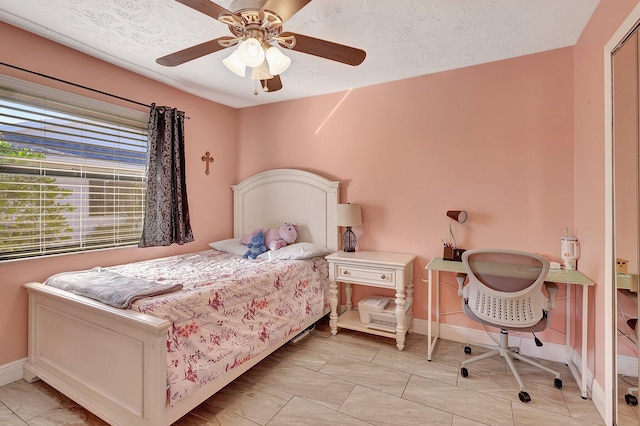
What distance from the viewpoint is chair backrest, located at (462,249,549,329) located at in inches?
73.4

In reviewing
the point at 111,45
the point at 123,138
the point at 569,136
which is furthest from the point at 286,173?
the point at 569,136

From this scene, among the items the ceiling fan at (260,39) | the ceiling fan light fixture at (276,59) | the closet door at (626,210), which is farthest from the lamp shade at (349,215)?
the closet door at (626,210)

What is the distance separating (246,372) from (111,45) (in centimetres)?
267

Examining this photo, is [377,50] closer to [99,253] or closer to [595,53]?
[595,53]

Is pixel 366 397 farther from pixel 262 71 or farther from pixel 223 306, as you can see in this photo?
pixel 262 71

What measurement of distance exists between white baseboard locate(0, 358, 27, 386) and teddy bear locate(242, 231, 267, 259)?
5.68 ft

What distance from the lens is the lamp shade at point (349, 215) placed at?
2.86 m

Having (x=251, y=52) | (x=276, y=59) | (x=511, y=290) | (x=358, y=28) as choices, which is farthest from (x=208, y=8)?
(x=511, y=290)

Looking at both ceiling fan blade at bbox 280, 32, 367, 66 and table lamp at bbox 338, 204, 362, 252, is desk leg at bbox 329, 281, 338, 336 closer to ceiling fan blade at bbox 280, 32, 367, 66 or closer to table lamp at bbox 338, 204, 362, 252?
table lamp at bbox 338, 204, 362, 252

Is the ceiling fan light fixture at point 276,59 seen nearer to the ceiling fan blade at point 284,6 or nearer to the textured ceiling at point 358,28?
the ceiling fan blade at point 284,6

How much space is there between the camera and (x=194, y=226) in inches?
129

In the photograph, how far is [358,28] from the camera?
2033mm

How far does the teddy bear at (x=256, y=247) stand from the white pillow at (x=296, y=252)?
2.3 inches

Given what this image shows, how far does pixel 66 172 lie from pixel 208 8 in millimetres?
1822
